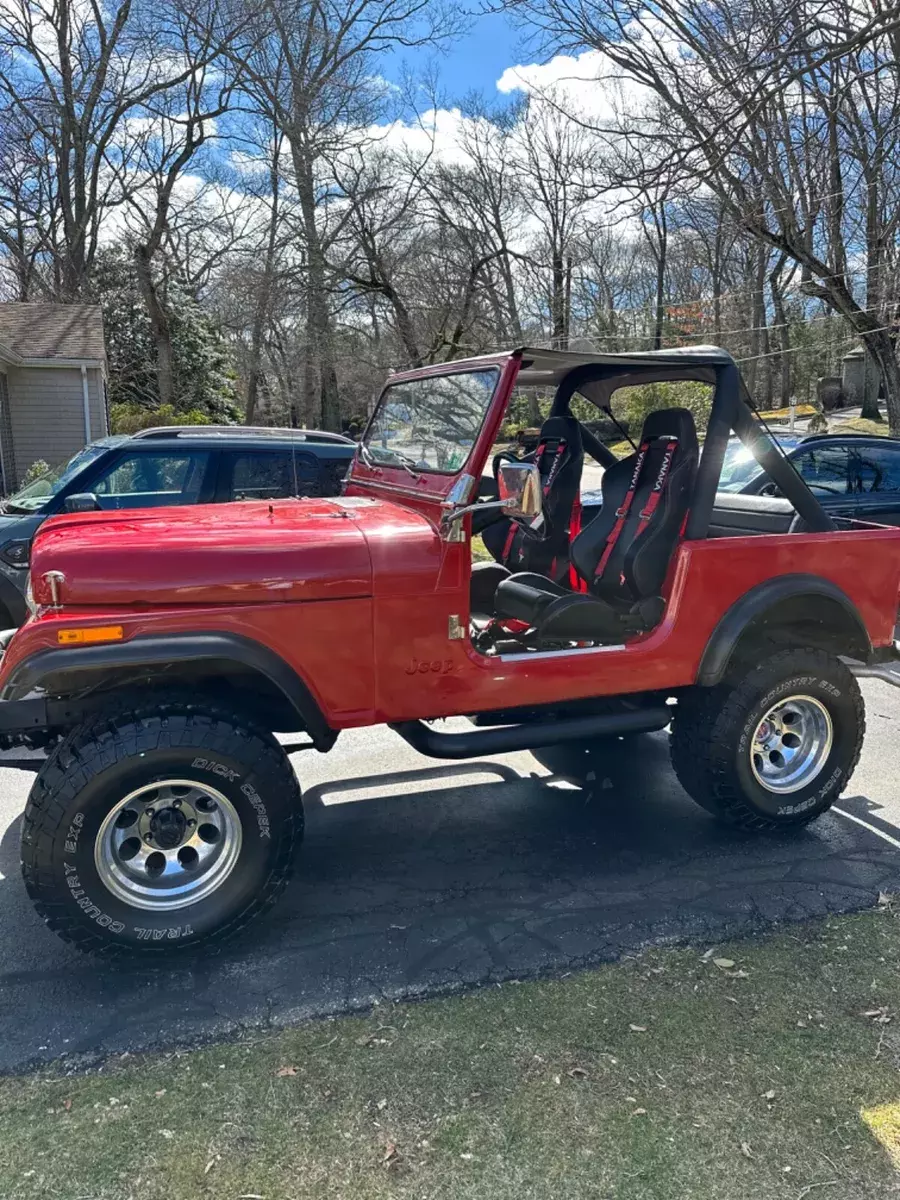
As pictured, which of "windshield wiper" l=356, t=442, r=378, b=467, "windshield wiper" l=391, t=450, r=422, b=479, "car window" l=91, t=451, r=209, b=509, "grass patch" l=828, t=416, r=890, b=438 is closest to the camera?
"windshield wiper" l=391, t=450, r=422, b=479

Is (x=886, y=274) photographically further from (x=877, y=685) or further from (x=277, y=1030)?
(x=277, y=1030)

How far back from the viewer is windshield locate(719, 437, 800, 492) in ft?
26.2

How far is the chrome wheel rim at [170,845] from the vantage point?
2.97 metres

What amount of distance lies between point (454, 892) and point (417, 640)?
109cm

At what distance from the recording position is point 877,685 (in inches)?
251

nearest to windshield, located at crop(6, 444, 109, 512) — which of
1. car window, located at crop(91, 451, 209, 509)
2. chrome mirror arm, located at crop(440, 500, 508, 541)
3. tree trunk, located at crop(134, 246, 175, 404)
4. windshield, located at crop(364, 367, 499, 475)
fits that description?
car window, located at crop(91, 451, 209, 509)

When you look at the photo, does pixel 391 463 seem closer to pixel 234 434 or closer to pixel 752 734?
pixel 752 734

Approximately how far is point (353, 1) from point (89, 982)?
87.0 feet

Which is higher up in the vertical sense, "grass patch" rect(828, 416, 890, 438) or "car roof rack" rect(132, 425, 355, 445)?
"grass patch" rect(828, 416, 890, 438)

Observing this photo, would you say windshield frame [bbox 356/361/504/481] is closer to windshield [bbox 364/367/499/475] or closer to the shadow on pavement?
windshield [bbox 364/367/499/475]

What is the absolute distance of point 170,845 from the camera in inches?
119

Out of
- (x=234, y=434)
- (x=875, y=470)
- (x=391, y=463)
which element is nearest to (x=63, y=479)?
(x=234, y=434)

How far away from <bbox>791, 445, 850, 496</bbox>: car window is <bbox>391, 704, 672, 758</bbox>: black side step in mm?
5513

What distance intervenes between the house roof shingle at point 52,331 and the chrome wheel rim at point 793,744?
15.9 m
